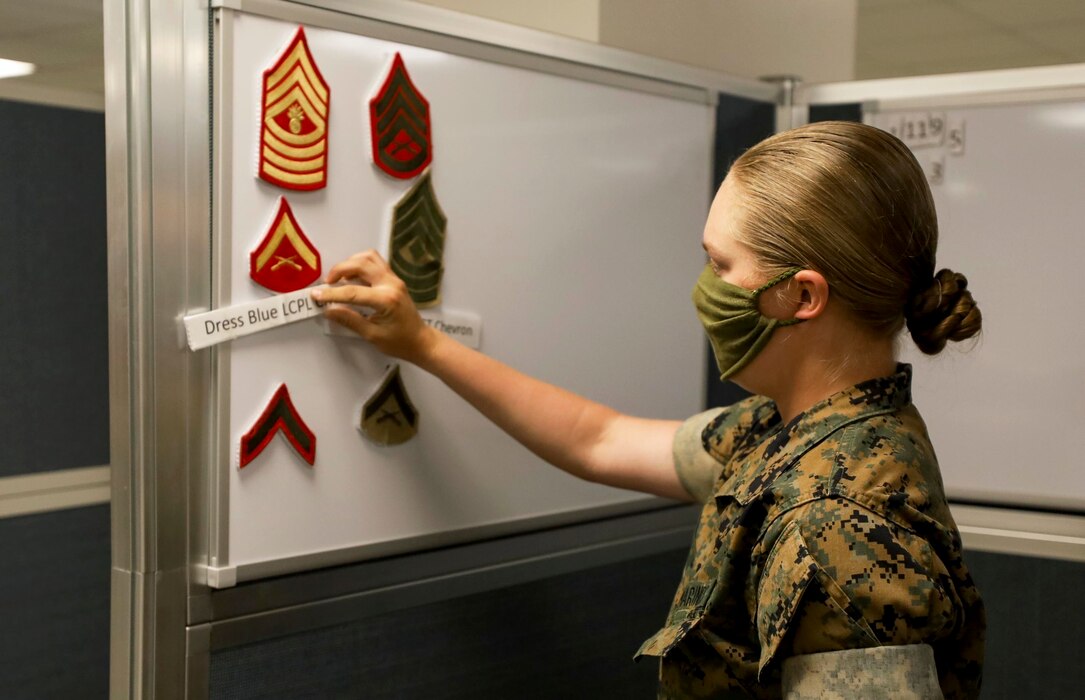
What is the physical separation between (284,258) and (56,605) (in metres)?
0.47

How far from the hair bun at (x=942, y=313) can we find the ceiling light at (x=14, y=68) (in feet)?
2.87

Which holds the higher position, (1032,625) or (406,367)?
(406,367)

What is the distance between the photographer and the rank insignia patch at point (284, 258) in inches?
44.9

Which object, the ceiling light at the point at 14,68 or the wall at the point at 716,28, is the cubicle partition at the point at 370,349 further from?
the wall at the point at 716,28

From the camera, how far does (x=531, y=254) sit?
1.42m

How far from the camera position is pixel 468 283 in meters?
1.35

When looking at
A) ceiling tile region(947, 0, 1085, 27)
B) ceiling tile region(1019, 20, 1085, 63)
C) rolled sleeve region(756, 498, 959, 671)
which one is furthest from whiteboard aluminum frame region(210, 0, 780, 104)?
ceiling tile region(1019, 20, 1085, 63)

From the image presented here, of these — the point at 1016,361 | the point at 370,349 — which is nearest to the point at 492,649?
the point at 370,349

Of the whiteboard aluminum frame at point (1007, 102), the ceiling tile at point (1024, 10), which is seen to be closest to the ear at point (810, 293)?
the whiteboard aluminum frame at point (1007, 102)

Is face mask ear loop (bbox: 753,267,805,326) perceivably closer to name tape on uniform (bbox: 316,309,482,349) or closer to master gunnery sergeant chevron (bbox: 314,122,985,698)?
master gunnery sergeant chevron (bbox: 314,122,985,698)

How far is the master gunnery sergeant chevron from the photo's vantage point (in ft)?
2.94

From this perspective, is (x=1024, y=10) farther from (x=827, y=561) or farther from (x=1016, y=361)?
(x=827, y=561)

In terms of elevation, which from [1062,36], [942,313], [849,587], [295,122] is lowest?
[849,587]

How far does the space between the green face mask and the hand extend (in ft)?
1.07
